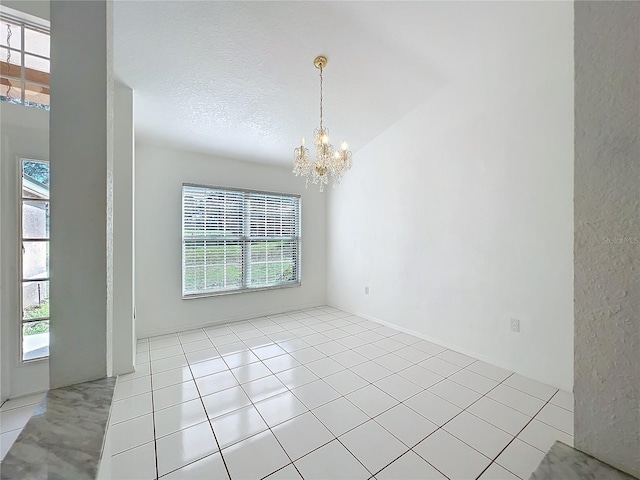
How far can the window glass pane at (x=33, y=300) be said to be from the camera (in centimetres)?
207

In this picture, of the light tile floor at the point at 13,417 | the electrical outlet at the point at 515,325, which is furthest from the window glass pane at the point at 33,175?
the electrical outlet at the point at 515,325

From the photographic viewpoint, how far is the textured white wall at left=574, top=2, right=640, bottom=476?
0.51 m

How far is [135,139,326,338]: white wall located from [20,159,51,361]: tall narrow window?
1262 millimetres

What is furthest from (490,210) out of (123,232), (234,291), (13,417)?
(13,417)

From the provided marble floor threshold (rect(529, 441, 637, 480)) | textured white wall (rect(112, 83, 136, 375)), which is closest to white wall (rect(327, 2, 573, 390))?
marble floor threshold (rect(529, 441, 637, 480))

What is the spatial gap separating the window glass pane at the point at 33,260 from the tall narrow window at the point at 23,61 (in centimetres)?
107

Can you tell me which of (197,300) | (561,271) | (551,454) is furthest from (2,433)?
(561,271)

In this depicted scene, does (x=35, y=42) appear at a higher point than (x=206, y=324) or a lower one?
higher

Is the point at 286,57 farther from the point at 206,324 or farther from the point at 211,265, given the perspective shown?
the point at 206,324

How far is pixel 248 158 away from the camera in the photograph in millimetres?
4094

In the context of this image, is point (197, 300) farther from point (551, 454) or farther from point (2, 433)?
point (551, 454)

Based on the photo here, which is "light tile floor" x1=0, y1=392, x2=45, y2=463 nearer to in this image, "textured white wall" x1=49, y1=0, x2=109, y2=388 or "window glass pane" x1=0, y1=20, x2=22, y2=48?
"textured white wall" x1=49, y1=0, x2=109, y2=388

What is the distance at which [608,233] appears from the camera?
1.76ft

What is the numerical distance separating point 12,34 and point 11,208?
123cm
